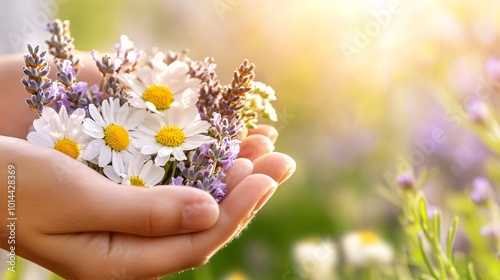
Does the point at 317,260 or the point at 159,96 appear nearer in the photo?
the point at 159,96

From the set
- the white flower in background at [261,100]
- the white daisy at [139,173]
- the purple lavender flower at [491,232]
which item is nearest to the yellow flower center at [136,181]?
the white daisy at [139,173]

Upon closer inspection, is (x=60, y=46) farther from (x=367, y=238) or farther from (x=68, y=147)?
(x=367, y=238)

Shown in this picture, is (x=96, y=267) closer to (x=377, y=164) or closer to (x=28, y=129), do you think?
(x=28, y=129)

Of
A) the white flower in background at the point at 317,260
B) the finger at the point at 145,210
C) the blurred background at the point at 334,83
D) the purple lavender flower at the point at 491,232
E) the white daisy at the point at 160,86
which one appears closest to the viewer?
the finger at the point at 145,210

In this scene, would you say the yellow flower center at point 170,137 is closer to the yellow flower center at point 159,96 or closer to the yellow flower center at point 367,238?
the yellow flower center at point 159,96

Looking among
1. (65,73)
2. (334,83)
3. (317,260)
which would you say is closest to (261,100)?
(65,73)

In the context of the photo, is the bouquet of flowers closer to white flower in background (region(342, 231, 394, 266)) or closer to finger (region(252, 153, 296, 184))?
finger (region(252, 153, 296, 184))
